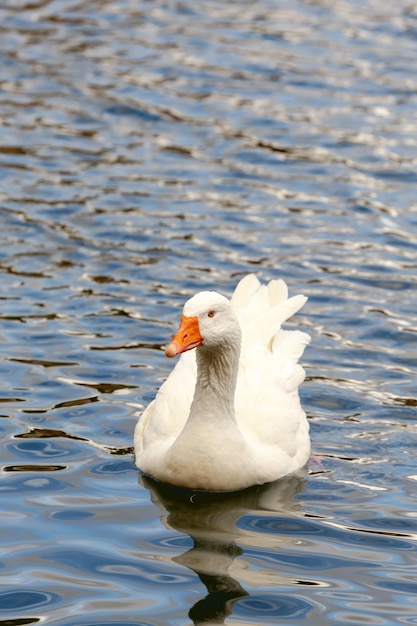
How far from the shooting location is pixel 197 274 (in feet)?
40.9

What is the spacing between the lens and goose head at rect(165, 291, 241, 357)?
7.77 meters

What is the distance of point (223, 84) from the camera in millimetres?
18422

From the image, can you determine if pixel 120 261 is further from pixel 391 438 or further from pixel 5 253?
pixel 391 438

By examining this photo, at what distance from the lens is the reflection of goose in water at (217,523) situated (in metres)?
6.93

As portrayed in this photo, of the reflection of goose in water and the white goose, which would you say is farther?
the white goose

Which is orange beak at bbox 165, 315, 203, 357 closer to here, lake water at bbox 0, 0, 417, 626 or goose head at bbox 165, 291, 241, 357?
goose head at bbox 165, 291, 241, 357

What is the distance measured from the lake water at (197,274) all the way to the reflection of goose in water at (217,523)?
2 cm

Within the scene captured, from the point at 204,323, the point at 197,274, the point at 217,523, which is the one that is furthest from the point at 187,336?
the point at 197,274

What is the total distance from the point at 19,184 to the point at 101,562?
802 cm

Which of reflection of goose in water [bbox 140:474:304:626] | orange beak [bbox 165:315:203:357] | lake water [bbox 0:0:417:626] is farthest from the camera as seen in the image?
orange beak [bbox 165:315:203:357]

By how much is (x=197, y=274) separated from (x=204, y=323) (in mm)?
4607

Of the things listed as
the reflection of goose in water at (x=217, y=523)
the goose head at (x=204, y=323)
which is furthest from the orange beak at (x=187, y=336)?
the reflection of goose in water at (x=217, y=523)

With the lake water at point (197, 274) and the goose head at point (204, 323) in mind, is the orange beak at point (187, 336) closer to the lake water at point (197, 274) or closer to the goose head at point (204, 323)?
the goose head at point (204, 323)

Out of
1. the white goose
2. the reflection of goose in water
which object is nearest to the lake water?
the reflection of goose in water
